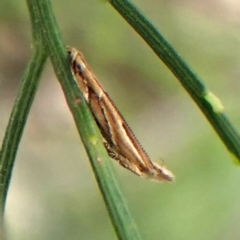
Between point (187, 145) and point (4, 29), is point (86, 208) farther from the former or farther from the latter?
point (4, 29)

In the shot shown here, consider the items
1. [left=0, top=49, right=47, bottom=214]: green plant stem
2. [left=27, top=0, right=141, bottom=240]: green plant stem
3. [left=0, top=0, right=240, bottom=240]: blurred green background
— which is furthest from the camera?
[left=0, top=0, right=240, bottom=240]: blurred green background

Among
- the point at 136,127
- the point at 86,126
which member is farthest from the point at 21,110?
the point at 136,127

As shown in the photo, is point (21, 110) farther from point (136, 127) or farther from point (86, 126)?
point (136, 127)

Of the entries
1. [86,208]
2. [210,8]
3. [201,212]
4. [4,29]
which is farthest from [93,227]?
[210,8]

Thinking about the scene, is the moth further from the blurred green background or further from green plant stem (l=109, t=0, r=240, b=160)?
the blurred green background

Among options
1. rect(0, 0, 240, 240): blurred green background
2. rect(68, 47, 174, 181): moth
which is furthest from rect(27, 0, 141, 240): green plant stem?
rect(0, 0, 240, 240): blurred green background

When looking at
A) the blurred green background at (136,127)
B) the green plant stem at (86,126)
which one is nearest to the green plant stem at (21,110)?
the green plant stem at (86,126)
